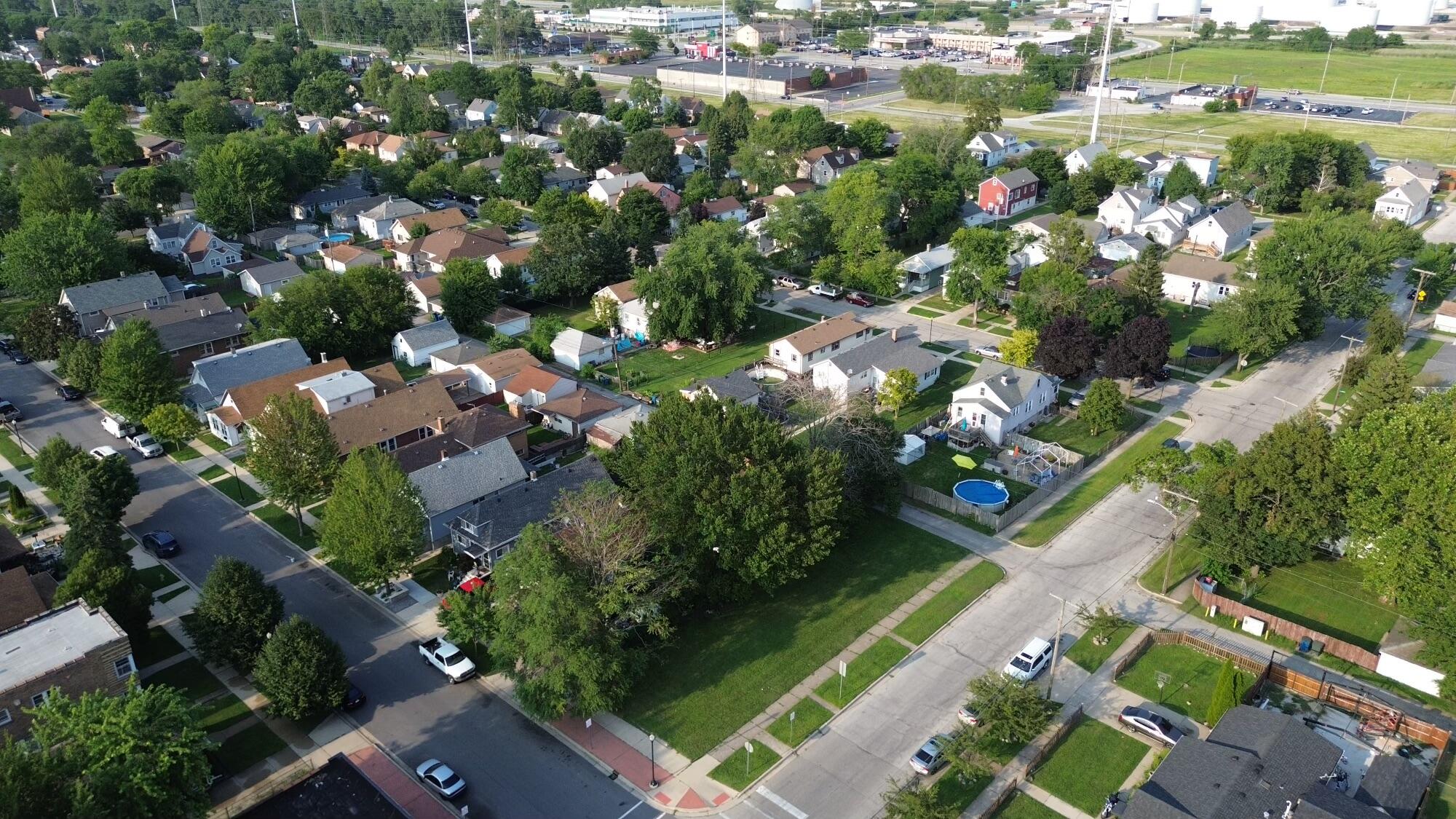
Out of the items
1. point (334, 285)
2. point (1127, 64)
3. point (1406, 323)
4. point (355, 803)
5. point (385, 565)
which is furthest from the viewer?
point (1127, 64)

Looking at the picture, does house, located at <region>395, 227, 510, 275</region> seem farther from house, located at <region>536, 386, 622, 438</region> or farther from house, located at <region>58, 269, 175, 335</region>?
house, located at <region>536, 386, 622, 438</region>

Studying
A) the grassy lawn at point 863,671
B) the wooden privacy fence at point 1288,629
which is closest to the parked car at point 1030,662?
the grassy lawn at point 863,671

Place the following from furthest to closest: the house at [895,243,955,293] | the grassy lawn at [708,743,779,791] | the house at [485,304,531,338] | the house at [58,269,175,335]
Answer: the house at [895,243,955,293] → the house at [485,304,531,338] → the house at [58,269,175,335] → the grassy lawn at [708,743,779,791]

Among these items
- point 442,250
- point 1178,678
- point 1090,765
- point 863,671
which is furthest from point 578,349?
point 1090,765

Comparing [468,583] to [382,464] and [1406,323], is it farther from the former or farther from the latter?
[1406,323]

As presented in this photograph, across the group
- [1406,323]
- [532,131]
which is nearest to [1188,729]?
[1406,323]

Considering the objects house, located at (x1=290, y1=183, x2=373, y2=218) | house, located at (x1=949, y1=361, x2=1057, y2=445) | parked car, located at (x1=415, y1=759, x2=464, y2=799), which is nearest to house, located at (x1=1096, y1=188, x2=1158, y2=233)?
house, located at (x1=949, y1=361, x2=1057, y2=445)
